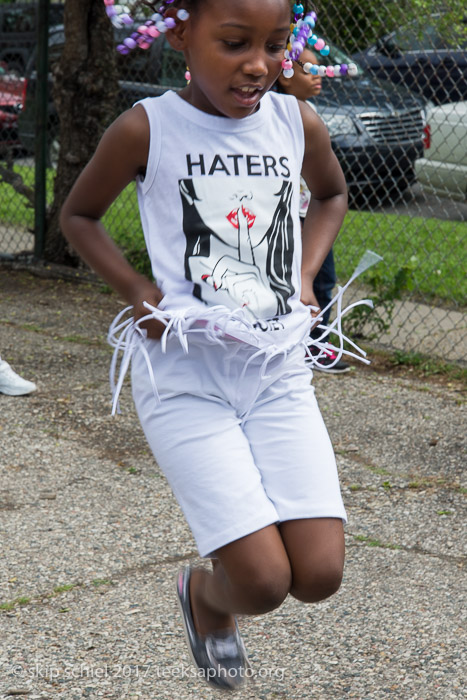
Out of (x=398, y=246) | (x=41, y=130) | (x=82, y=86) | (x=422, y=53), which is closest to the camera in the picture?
(x=422, y=53)

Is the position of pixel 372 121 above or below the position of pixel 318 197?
below

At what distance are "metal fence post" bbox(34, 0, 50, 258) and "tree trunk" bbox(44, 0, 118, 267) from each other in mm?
155

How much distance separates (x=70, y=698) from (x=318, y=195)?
5.09ft

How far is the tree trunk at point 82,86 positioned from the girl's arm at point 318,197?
179 inches

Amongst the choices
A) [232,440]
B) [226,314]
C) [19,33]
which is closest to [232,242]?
[226,314]

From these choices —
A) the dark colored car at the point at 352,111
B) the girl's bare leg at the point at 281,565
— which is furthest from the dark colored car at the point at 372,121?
the girl's bare leg at the point at 281,565

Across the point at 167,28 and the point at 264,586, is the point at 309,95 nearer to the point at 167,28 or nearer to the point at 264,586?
the point at 167,28

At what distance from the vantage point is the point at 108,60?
23.0ft

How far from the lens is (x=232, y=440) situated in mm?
2326

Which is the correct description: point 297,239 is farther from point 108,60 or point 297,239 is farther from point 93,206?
point 108,60

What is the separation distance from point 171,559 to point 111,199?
1.43 m

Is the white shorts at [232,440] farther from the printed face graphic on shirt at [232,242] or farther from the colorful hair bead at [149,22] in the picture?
the colorful hair bead at [149,22]

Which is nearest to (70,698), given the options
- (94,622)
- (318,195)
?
(94,622)

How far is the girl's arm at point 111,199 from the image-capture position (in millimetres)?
2373
